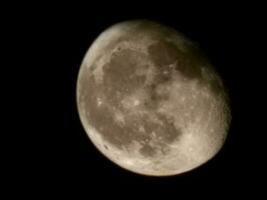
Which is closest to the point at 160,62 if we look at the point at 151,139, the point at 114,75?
the point at 114,75

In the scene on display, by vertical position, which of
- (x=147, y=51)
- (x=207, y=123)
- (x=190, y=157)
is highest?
(x=147, y=51)

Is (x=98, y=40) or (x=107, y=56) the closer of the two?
(x=107, y=56)

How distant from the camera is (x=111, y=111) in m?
3.72

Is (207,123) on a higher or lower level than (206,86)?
lower

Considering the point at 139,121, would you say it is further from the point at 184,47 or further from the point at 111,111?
the point at 184,47

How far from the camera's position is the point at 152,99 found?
3.61 metres

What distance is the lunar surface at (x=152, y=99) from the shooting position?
3627 millimetres

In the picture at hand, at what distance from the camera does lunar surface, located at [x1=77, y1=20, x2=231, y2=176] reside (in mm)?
3627

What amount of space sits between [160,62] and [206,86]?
437 millimetres

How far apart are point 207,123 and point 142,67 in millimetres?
717

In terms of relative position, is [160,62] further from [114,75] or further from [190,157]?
[190,157]

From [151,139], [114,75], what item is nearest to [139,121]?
[151,139]

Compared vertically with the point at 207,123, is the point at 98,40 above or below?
above

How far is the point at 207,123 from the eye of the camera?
3.76 metres
